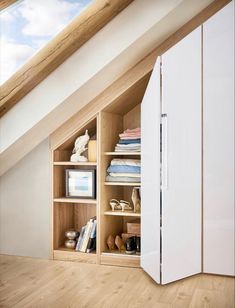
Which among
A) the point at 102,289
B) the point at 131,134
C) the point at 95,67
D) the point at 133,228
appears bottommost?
the point at 102,289

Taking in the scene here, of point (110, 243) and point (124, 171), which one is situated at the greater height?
point (124, 171)

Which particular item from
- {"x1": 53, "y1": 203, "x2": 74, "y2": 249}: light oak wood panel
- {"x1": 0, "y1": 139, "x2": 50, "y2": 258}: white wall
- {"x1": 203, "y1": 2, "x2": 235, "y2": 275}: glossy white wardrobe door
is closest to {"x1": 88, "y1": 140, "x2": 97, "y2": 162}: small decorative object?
{"x1": 0, "y1": 139, "x2": 50, "y2": 258}: white wall

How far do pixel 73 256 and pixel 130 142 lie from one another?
96 centimetres

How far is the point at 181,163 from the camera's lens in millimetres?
2135

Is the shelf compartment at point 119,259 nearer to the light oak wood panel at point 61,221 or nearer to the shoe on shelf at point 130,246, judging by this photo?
the shoe on shelf at point 130,246

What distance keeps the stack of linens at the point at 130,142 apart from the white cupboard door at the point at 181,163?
0.62 m

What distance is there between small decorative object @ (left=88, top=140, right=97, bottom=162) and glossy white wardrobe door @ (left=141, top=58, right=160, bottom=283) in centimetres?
48

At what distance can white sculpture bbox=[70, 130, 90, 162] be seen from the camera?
2822 millimetres

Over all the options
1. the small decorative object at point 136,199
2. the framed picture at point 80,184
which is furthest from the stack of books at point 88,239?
the small decorative object at point 136,199

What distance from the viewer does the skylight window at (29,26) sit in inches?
81.4

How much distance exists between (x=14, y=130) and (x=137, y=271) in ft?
4.24

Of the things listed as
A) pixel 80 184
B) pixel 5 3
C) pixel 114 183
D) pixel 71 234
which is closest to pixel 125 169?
pixel 114 183

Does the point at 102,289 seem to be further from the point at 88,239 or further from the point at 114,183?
the point at 114,183

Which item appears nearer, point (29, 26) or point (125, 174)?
point (29, 26)
